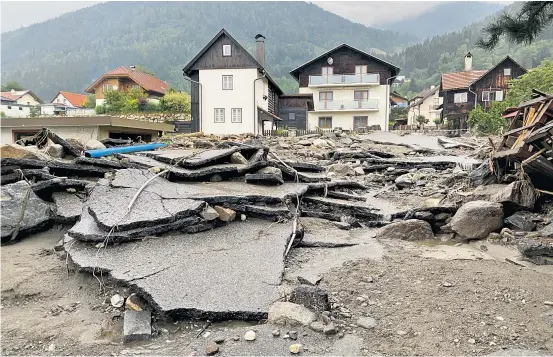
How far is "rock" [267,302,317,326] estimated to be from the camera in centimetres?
302

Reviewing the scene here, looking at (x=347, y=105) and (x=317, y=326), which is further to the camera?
(x=347, y=105)

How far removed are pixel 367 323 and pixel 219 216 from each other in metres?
2.62

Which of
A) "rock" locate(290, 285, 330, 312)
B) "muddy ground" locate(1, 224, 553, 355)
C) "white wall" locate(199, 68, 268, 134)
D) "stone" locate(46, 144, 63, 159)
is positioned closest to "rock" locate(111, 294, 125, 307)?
"muddy ground" locate(1, 224, 553, 355)

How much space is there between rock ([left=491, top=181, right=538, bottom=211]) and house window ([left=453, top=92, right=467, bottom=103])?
43.7 m

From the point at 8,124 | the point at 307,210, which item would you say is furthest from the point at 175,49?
the point at 307,210

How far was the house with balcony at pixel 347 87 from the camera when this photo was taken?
37688mm

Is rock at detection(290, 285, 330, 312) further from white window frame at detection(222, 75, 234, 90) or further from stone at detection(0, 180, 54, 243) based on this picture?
white window frame at detection(222, 75, 234, 90)

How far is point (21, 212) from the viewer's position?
5.45m

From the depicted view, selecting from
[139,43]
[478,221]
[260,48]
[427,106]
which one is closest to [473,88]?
[427,106]

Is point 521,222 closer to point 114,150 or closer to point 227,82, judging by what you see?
point 114,150

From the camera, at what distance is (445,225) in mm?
6188

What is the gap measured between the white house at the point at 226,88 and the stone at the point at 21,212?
24649 millimetres

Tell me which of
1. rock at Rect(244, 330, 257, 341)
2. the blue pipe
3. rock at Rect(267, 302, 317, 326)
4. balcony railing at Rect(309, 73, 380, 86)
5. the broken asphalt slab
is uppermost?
balcony railing at Rect(309, 73, 380, 86)

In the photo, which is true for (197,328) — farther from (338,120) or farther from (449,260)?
(338,120)
